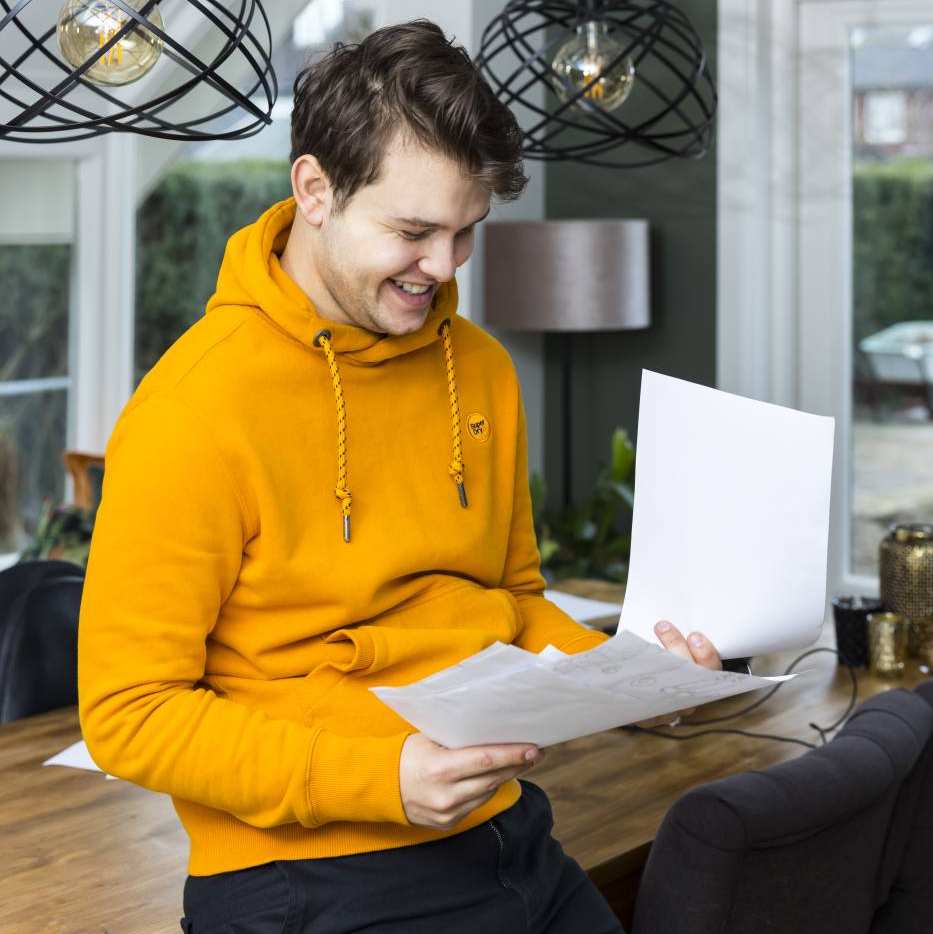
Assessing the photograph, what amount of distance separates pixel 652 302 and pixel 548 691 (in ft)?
10.3

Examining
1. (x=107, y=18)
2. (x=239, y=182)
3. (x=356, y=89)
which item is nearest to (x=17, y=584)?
(x=107, y=18)

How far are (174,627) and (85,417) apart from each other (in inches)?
123

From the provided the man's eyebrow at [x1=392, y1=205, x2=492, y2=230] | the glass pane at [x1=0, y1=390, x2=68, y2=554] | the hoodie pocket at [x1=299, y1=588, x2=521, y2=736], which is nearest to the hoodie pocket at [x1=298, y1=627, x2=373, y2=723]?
the hoodie pocket at [x1=299, y1=588, x2=521, y2=736]

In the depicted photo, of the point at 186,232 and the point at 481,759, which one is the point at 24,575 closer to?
the point at 481,759

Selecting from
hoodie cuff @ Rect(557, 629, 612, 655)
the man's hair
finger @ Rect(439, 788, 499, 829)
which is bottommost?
finger @ Rect(439, 788, 499, 829)

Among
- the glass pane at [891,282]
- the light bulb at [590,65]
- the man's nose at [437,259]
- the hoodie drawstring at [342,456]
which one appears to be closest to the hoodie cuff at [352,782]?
the hoodie drawstring at [342,456]

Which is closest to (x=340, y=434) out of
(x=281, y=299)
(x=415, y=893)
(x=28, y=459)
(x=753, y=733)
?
(x=281, y=299)

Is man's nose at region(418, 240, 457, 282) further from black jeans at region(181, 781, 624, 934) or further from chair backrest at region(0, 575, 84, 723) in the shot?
chair backrest at region(0, 575, 84, 723)

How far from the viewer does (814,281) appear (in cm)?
387

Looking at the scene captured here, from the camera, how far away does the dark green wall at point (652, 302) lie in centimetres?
394

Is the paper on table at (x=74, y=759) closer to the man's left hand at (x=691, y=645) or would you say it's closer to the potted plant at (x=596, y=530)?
the man's left hand at (x=691, y=645)

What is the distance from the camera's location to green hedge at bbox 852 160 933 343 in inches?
145

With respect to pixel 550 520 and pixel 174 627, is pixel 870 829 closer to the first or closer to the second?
pixel 174 627

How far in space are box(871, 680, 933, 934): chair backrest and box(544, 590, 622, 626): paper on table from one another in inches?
32.8
